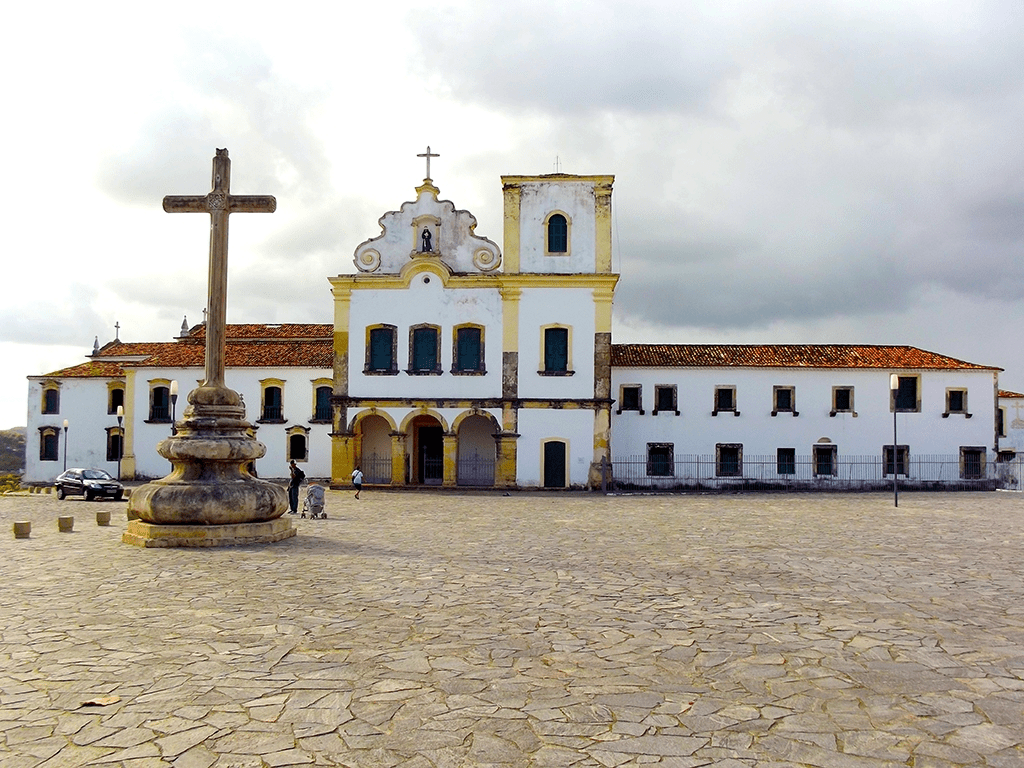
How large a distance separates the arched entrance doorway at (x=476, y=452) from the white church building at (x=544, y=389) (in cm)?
8

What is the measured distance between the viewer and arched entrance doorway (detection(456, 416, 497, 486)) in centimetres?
3007

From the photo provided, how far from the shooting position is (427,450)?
3122cm

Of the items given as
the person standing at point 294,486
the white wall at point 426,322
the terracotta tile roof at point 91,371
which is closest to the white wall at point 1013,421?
the white wall at point 426,322

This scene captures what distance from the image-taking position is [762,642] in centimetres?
621

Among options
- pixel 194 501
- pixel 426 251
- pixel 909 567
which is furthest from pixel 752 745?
pixel 426 251

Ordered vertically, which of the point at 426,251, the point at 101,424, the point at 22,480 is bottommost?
the point at 22,480

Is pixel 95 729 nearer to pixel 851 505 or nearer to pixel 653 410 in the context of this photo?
pixel 851 505

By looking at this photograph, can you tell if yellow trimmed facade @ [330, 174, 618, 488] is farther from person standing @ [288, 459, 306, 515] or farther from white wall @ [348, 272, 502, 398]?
person standing @ [288, 459, 306, 515]

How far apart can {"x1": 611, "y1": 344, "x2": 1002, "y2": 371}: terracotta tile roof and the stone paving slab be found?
19679mm

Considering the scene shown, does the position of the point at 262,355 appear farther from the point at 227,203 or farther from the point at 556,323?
the point at 227,203

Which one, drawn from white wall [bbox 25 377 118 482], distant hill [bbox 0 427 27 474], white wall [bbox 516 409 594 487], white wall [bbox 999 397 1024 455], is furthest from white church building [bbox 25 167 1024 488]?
distant hill [bbox 0 427 27 474]

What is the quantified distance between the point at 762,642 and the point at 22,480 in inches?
1619

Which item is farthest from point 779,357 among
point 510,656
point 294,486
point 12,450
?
point 12,450

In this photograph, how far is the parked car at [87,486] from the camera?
24578 millimetres
